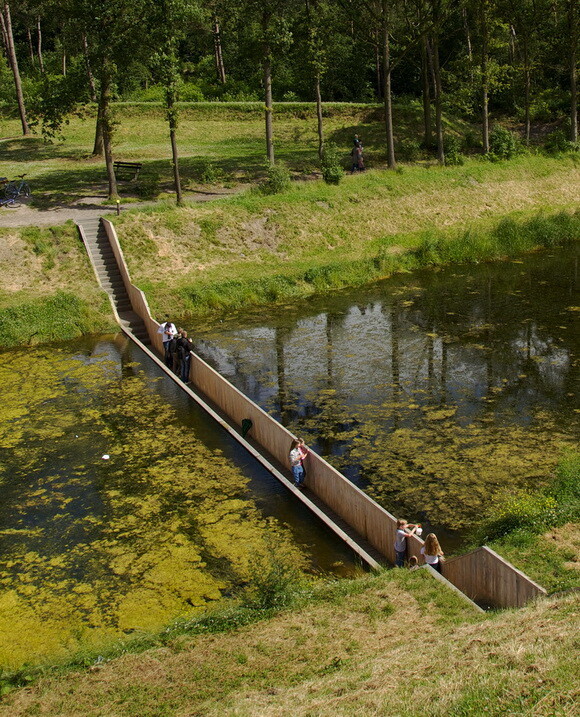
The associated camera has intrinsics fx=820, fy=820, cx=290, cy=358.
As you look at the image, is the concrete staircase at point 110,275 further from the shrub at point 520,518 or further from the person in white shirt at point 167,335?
the shrub at point 520,518

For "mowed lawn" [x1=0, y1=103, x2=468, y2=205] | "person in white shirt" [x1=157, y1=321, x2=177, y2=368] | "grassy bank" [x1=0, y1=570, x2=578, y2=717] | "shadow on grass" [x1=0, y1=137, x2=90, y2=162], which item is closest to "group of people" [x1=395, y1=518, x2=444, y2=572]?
"grassy bank" [x1=0, y1=570, x2=578, y2=717]

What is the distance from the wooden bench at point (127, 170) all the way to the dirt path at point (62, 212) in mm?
4285

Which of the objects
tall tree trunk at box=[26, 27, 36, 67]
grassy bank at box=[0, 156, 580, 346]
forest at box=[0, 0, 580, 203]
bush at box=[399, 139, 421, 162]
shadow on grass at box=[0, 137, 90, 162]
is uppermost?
tall tree trunk at box=[26, 27, 36, 67]

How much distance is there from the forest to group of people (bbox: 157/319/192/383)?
13.9 m

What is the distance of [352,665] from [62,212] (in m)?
32.6

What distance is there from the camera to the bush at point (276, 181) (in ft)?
137

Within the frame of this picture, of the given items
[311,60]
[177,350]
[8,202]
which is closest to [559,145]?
[311,60]

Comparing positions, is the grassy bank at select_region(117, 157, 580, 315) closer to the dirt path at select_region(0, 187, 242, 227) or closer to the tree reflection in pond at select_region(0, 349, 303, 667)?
the dirt path at select_region(0, 187, 242, 227)

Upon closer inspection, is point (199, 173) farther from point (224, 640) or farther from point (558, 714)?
point (558, 714)

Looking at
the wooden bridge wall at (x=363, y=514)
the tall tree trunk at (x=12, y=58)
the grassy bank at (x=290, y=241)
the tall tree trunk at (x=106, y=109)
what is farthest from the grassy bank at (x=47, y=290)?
the tall tree trunk at (x=12, y=58)

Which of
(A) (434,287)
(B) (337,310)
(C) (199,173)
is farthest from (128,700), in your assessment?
(C) (199,173)

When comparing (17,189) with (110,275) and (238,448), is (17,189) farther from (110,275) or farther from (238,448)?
(238,448)

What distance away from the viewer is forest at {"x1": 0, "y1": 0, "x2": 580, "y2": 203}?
126 ft

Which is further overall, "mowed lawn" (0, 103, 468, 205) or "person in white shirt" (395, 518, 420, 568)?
"mowed lawn" (0, 103, 468, 205)
